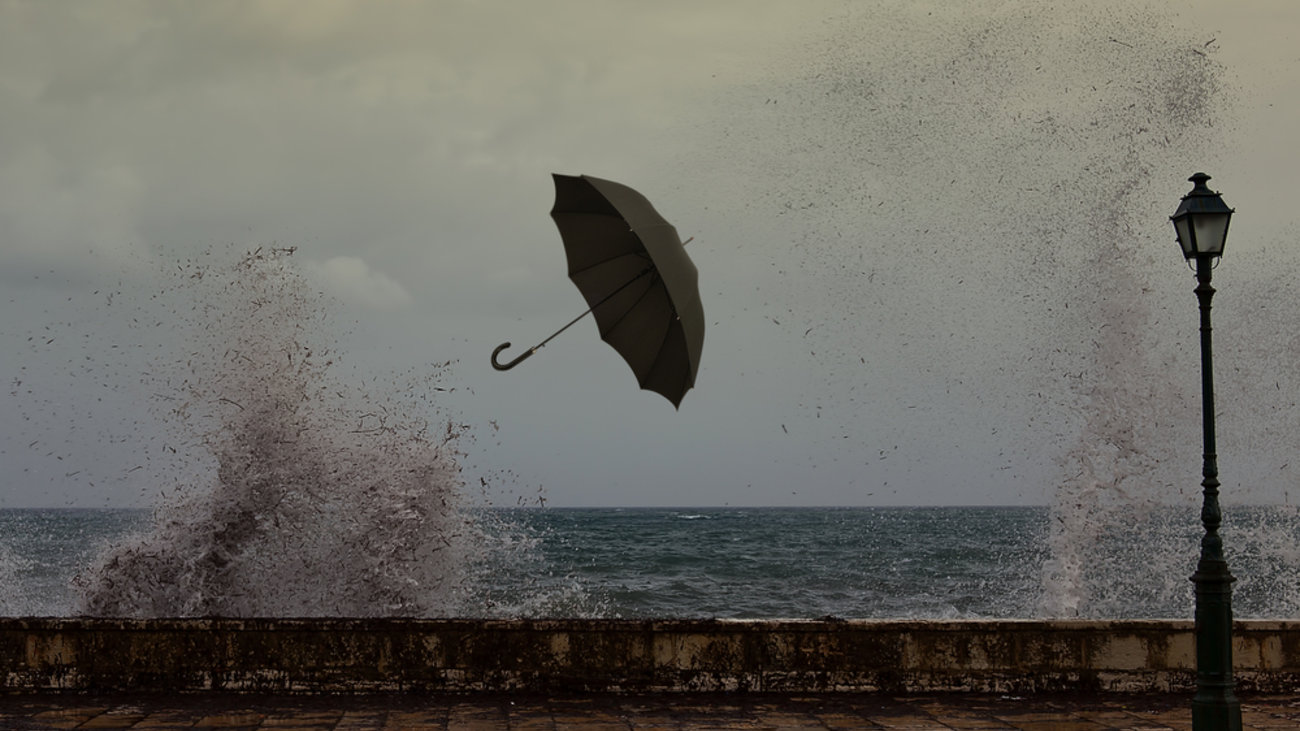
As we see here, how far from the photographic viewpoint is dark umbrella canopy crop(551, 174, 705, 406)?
7.53 metres

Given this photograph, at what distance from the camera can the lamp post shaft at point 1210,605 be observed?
5.95 m

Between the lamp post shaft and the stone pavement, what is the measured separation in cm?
78

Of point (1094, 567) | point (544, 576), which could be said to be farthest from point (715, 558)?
point (1094, 567)

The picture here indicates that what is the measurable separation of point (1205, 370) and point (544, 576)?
28.7 meters

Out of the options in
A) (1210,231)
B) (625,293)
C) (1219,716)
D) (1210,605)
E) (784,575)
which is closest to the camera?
(1219,716)

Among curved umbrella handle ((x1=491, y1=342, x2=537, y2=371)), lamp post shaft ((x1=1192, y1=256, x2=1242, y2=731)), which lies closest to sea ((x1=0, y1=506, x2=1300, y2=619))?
curved umbrella handle ((x1=491, y1=342, x2=537, y2=371))

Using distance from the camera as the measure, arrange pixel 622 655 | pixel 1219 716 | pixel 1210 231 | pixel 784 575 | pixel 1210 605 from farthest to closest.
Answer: pixel 784 575 < pixel 622 655 < pixel 1210 231 < pixel 1210 605 < pixel 1219 716

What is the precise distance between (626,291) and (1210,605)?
409 centimetres

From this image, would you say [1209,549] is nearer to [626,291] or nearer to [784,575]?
[626,291]

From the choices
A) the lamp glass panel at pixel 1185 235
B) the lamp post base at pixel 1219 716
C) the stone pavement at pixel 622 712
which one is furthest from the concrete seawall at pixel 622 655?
the lamp glass panel at pixel 1185 235

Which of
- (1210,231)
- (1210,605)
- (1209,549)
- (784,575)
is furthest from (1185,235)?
(784,575)

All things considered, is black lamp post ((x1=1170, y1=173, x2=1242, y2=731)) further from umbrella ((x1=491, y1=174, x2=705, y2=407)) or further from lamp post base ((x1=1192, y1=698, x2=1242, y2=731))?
umbrella ((x1=491, y1=174, x2=705, y2=407))

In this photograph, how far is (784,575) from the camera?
3525 centimetres

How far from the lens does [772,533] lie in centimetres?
6019
